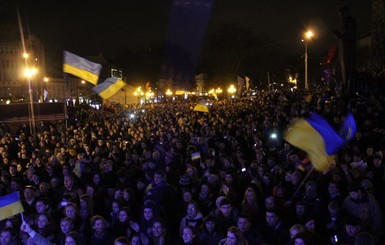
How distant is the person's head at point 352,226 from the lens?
19.5ft

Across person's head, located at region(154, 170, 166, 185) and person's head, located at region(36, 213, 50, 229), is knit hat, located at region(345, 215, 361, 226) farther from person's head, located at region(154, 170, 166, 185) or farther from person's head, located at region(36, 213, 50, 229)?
person's head, located at region(36, 213, 50, 229)

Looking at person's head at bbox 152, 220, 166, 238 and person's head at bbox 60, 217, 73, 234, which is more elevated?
person's head at bbox 60, 217, 73, 234

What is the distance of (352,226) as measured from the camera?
595cm

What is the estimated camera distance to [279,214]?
7.02 m

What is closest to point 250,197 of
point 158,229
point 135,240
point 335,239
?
point 335,239

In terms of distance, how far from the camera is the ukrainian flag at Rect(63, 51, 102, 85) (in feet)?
48.3

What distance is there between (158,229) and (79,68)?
943 cm

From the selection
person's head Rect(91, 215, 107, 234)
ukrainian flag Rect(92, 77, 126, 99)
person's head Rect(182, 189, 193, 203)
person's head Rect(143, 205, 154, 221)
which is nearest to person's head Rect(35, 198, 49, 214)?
person's head Rect(91, 215, 107, 234)

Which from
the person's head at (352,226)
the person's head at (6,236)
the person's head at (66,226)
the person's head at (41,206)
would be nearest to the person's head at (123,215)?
the person's head at (66,226)

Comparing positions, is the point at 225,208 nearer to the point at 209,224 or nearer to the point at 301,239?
the point at 209,224

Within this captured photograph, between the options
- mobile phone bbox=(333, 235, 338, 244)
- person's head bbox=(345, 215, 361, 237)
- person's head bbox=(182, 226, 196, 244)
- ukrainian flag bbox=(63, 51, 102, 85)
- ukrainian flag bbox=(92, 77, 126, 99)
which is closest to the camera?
person's head bbox=(345, 215, 361, 237)

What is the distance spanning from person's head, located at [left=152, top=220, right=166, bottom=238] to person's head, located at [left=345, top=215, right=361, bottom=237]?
7.93ft

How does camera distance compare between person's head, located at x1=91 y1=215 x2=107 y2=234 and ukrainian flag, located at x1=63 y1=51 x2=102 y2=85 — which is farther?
ukrainian flag, located at x1=63 y1=51 x2=102 y2=85

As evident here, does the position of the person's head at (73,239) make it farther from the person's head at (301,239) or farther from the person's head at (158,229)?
the person's head at (301,239)
